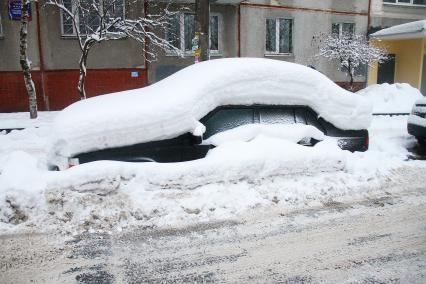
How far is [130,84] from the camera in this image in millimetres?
15898

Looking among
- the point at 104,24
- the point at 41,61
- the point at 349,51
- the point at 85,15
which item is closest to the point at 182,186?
the point at 104,24

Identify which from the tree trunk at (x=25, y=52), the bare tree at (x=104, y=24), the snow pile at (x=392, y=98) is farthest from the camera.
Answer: the snow pile at (x=392, y=98)

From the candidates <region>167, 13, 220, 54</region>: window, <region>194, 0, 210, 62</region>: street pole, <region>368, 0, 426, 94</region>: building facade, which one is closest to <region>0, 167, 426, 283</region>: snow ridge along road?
<region>194, 0, 210, 62</region>: street pole

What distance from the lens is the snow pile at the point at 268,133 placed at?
→ 17.3 feet

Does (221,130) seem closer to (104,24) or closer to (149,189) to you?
(149,189)

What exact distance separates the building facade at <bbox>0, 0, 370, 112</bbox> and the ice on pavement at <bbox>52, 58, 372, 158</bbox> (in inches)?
405

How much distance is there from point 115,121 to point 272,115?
2.29 metres

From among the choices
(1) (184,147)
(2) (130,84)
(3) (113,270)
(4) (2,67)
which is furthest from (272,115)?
(4) (2,67)

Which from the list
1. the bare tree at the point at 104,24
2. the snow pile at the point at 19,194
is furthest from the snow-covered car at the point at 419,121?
the bare tree at the point at 104,24

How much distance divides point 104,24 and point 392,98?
11532mm

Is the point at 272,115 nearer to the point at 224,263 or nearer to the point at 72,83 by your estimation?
the point at 224,263

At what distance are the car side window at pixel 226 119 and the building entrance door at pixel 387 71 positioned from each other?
1820 centimetres

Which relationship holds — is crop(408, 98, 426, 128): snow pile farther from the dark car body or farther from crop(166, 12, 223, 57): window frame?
crop(166, 12, 223, 57): window frame

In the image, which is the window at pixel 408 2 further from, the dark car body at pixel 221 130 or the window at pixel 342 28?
the dark car body at pixel 221 130
